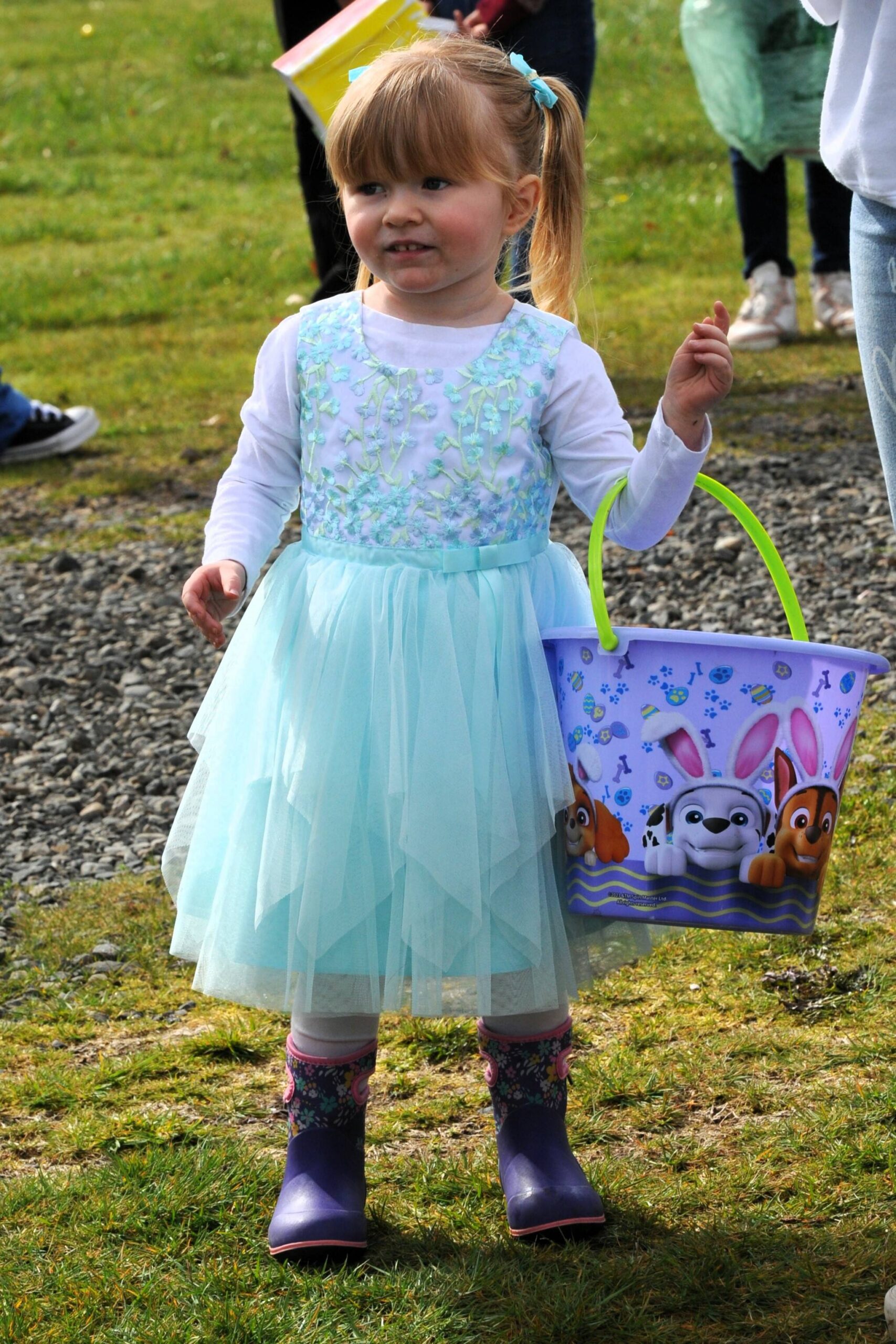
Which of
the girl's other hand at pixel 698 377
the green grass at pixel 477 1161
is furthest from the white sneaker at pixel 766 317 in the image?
the girl's other hand at pixel 698 377

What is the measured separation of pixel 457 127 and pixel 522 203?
0.69 feet

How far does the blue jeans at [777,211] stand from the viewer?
22.7 ft

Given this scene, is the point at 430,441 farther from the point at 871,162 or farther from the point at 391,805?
the point at 871,162

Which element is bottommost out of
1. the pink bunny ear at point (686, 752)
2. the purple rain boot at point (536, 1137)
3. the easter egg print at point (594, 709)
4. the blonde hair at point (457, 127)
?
the purple rain boot at point (536, 1137)

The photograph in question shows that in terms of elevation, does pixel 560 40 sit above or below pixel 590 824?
above

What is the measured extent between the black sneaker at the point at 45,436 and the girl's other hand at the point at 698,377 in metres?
5.05

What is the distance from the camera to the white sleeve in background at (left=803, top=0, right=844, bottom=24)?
7.61 ft

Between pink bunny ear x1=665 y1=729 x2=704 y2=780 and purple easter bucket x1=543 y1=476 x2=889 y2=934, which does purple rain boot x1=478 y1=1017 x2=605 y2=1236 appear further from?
pink bunny ear x1=665 y1=729 x2=704 y2=780

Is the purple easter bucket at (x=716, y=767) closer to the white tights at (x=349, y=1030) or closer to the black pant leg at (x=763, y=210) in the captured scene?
the white tights at (x=349, y=1030)

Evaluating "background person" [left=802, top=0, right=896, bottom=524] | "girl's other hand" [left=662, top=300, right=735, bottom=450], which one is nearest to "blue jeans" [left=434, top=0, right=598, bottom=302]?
"background person" [left=802, top=0, right=896, bottom=524]

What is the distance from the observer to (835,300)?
723cm

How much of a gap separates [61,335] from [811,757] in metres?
7.72

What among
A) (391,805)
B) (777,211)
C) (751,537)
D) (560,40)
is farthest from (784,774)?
(777,211)

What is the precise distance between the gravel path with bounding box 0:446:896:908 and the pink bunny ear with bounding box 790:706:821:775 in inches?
79.0
